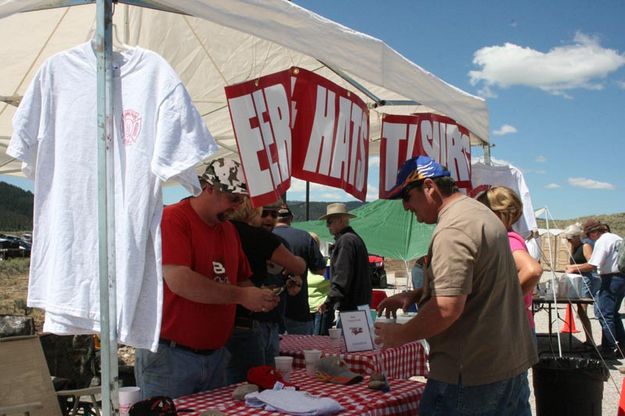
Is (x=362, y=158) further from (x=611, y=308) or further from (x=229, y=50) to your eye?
(x=611, y=308)

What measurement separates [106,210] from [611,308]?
8564 millimetres

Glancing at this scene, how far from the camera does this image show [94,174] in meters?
2.25

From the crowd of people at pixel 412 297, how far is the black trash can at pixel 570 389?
140 cm

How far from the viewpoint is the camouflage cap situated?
299 cm

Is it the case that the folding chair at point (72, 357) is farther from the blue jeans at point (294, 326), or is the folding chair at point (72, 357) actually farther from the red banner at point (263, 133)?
the red banner at point (263, 133)

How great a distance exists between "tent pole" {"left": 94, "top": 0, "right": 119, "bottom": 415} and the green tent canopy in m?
9.06

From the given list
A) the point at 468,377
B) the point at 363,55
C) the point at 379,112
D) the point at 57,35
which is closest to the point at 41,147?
the point at 363,55

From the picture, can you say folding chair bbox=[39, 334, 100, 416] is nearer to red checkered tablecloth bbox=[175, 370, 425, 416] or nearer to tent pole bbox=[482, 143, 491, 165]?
red checkered tablecloth bbox=[175, 370, 425, 416]

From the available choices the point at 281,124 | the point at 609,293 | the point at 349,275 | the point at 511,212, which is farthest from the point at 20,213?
the point at 511,212

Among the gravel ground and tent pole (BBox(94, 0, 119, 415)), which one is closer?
tent pole (BBox(94, 0, 119, 415))

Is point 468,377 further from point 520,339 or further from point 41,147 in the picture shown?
point 41,147

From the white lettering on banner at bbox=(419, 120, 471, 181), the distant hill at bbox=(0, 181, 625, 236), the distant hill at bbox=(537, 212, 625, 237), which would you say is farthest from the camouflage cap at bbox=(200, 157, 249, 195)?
the distant hill at bbox=(537, 212, 625, 237)

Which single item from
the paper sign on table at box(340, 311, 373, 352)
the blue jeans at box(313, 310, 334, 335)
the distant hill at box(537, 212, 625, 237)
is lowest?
the blue jeans at box(313, 310, 334, 335)

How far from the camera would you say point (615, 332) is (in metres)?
8.94
